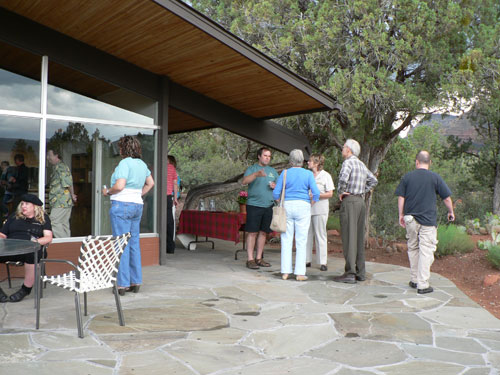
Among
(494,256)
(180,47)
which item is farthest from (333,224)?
(180,47)

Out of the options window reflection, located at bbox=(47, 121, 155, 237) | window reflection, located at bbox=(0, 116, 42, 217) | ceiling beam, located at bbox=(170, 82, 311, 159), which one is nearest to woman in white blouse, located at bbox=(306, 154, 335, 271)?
ceiling beam, located at bbox=(170, 82, 311, 159)

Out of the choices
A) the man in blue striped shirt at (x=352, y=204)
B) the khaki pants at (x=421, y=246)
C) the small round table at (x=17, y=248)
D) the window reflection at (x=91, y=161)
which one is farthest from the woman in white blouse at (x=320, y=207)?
the small round table at (x=17, y=248)

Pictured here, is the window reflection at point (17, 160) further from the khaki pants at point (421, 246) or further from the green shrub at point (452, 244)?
the green shrub at point (452, 244)

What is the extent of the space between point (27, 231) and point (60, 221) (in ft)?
4.99

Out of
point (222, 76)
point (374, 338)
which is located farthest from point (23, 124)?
point (374, 338)

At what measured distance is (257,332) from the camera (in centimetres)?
405

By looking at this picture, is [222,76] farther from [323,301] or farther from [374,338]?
[374,338]

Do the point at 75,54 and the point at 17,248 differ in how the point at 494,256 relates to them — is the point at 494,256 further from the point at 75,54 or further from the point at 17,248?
the point at 75,54

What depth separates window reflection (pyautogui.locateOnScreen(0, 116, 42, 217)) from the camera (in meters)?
6.20

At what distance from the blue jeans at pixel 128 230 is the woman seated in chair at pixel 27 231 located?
682mm

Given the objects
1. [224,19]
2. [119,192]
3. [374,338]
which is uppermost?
[224,19]

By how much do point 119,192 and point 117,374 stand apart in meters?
2.38

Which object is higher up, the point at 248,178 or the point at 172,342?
the point at 248,178

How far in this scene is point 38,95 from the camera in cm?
629
